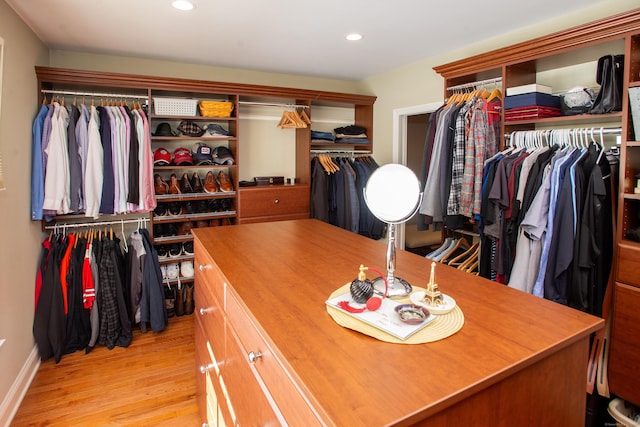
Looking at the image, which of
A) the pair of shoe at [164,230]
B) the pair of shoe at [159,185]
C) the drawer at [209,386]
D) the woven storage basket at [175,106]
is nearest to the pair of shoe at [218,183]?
the pair of shoe at [159,185]

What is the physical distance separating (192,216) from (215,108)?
1013 millimetres

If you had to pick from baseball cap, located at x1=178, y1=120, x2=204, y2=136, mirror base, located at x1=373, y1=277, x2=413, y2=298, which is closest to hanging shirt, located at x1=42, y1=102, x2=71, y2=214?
baseball cap, located at x1=178, y1=120, x2=204, y2=136

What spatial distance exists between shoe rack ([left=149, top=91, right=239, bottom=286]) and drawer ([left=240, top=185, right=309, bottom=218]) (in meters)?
0.13

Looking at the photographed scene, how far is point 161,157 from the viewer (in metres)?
3.40

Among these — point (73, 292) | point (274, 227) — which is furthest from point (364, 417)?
point (73, 292)

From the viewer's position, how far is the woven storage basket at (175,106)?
3.34 metres

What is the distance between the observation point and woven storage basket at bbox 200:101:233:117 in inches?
138

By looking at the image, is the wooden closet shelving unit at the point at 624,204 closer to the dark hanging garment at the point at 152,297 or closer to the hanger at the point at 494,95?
the hanger at the point at 494,95

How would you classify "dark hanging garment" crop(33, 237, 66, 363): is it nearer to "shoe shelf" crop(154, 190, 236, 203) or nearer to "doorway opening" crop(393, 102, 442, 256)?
"shoe shelf" crop(154, 190, 236, 203)

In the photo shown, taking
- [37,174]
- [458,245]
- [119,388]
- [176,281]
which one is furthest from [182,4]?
[458,245]

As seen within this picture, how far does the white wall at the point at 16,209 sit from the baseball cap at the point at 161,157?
2.94ft

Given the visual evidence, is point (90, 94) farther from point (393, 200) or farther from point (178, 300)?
point (393, 200)

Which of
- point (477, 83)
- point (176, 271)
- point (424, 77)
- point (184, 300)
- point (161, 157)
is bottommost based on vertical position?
point (184, 300)

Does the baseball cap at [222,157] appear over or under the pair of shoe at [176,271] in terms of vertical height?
over
